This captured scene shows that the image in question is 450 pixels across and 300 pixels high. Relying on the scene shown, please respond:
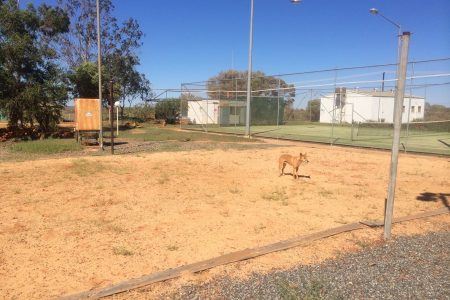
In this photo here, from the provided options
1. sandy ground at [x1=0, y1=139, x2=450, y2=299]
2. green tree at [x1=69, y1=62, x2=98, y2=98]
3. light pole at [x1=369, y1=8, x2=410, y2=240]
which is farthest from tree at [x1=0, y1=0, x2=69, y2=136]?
light pole at [x1=369, y1=8, x2=410, y2=240]

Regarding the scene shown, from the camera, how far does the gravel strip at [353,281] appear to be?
3.46 metres

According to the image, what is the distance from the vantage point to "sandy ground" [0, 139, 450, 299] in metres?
4.11

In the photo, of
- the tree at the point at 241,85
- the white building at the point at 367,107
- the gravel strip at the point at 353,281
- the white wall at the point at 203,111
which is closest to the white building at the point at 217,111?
the white wall at the point at 203,111

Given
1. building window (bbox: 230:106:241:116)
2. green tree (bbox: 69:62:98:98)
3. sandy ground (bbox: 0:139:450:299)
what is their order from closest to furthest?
1. sandy ground (bbox: 0:139:450:299)
2. green tree (bbox: 69:62:98:98)
3. building window (bbox: 230:106:241:116)

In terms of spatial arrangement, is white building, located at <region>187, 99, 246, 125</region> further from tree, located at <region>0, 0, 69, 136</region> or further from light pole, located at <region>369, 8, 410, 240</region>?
light pole, located at <region>369, 8, 410, 240</region>

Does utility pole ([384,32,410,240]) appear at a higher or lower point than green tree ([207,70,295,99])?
lower

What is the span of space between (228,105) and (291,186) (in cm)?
2421

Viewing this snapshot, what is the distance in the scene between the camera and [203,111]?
107 ft

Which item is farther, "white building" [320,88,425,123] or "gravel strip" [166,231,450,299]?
"white building" [320,88,425,123]

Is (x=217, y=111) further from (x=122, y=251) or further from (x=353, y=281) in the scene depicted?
(x=353, y=281)

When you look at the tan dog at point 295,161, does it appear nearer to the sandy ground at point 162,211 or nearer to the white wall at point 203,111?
the sandy ground at point 162,211

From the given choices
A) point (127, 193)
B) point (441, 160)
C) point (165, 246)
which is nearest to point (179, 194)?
point (127, 193)

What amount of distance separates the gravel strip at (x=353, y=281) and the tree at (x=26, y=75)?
1721 cm

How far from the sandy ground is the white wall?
2073cm
